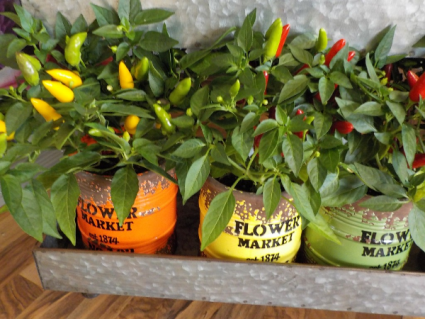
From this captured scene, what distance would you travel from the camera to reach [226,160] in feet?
1.66

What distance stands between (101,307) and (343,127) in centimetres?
54

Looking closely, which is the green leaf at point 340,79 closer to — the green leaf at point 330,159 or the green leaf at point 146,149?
the green leaf at point 330,159

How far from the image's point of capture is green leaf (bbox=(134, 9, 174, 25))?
60 centimetres

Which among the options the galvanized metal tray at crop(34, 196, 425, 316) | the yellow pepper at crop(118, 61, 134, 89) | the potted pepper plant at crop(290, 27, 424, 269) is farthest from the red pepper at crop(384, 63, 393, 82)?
the yellow pepper at crop(118, 61, 134, 89)

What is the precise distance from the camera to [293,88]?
552 mm

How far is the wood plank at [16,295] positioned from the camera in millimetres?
733

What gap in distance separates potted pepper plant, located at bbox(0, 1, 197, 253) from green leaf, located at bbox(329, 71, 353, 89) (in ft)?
0.67

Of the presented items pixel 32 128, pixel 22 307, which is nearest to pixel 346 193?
pixel 32 128

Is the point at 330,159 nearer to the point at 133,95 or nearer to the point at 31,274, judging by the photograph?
the point at 133,95

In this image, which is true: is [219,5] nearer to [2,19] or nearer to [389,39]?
[389,39]

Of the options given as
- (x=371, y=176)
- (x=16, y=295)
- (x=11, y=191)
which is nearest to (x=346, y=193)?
(x=371, y=176)

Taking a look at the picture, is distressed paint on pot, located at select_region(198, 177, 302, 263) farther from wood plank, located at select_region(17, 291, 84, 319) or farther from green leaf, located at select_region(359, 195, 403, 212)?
wood plank, located at select_region(17, 291, 84, 319)

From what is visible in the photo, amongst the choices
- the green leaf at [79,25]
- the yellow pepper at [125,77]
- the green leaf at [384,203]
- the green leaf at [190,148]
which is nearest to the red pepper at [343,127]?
the green leaf at [384,203]

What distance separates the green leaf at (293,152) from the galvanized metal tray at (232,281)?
8.6 inches
